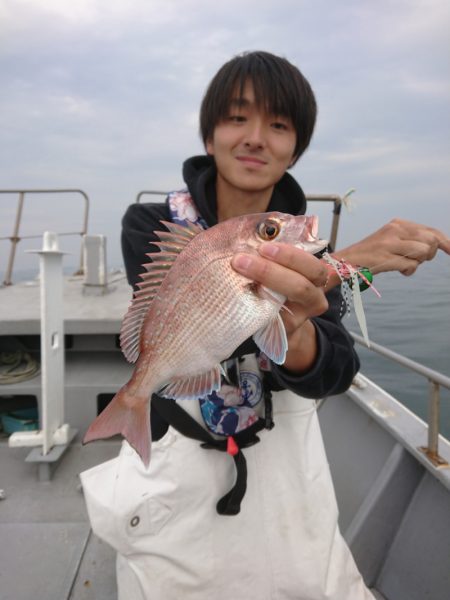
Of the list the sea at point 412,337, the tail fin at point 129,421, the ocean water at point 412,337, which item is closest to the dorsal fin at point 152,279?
the tail fin at point 129,421

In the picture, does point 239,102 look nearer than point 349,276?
No

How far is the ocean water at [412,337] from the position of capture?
5946 mm

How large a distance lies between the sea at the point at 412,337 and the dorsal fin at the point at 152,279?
3.78m

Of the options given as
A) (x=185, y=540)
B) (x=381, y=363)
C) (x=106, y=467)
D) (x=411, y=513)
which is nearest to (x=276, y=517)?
(x=185, y=540)

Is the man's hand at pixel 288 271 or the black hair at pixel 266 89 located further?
the black hair at pixel 266 89

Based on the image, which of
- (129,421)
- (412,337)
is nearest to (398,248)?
(129,421)

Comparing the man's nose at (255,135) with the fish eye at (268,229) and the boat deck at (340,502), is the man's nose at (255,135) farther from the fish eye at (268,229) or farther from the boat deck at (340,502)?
the boat deck at (340,502)

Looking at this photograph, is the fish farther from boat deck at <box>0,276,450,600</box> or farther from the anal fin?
boat deck at <box>0,276,450,600</box>

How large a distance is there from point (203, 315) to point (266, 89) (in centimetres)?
111

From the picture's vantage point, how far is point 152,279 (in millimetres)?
1539

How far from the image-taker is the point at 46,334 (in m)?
3.38

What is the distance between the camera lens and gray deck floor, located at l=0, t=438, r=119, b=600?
2600mm

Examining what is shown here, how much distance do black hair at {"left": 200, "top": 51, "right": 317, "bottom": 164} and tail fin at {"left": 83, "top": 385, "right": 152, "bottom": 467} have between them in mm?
1338

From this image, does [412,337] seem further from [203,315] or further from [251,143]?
[203,315]
